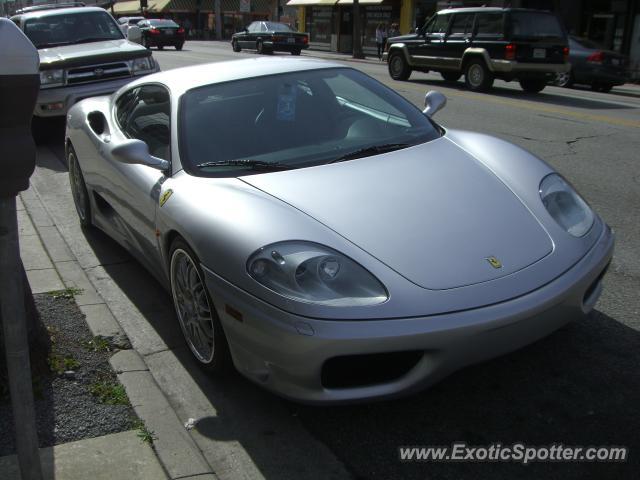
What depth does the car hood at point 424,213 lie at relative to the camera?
113 inches

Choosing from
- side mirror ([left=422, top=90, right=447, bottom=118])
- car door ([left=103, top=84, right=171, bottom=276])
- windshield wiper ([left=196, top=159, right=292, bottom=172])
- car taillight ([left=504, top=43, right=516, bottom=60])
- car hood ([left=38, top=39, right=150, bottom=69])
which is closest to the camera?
windshield wiper ([left=196, top=159, right=292, bottom=172])

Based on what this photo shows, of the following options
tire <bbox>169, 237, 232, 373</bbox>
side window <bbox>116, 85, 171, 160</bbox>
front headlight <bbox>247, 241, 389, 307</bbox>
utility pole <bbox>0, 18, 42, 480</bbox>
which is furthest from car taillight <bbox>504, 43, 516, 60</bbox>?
utility pole <bbox>0, 18, 42, 480</bbox>

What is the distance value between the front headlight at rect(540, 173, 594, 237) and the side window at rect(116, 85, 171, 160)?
1.99 meters

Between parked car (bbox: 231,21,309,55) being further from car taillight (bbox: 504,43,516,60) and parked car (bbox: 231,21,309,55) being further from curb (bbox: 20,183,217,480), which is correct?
curb (bbox: 20,183,217,480)

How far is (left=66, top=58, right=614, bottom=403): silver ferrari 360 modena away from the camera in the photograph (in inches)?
107

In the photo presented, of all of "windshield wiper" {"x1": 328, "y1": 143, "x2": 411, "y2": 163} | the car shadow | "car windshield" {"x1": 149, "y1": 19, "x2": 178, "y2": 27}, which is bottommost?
the car shadow

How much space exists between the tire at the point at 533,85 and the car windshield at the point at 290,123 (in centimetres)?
1296

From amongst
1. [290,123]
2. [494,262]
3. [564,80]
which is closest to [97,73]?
[290,123]

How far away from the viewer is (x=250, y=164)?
358cm

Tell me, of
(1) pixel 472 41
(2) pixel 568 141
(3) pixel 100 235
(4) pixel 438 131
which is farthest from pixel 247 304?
(1) pixel 472 41

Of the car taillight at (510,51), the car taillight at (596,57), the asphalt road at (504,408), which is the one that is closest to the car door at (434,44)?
the car taillight at (510,51)

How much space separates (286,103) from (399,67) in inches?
585

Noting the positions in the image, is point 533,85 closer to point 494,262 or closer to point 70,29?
point 70,29

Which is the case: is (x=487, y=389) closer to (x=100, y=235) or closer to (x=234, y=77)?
(x=234, y=77)
